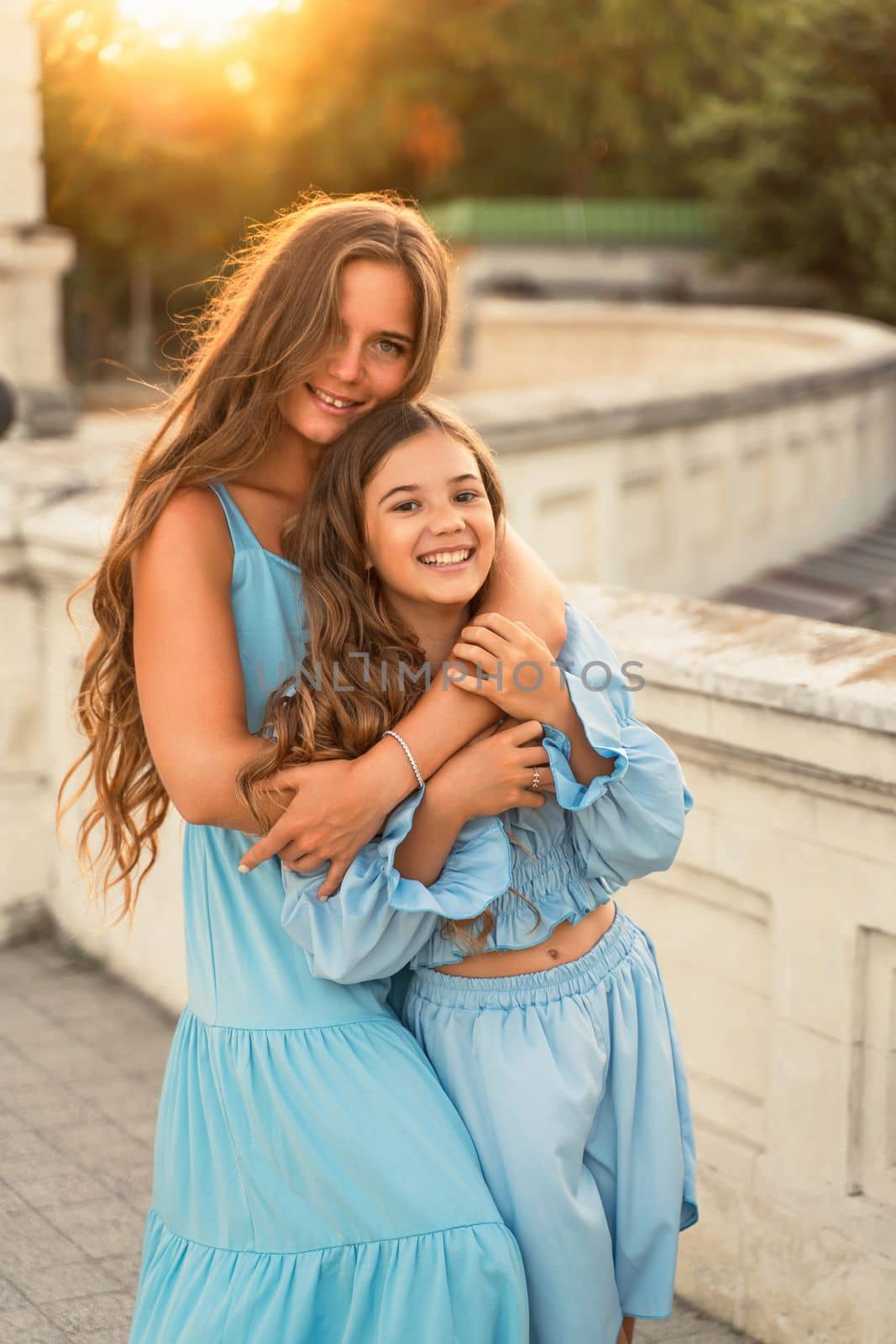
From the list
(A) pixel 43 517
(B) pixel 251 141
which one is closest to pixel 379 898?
(A) pixel 43 517

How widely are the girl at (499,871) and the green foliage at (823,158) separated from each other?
22580 millimetres

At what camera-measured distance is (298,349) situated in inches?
81.7

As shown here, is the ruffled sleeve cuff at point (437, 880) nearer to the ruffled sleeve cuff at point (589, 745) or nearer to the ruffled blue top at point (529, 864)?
the ruffled blue top at point (529, 864)

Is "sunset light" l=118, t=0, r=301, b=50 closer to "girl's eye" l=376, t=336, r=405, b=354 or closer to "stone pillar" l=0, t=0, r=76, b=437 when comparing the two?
A: "stone pillar" l=0, t=0, r=76, b=437

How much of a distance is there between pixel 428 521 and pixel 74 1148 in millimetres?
2075

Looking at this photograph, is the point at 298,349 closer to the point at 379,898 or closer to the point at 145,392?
the point at 379,898

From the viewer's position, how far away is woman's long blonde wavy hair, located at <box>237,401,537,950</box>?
1998 millimetres

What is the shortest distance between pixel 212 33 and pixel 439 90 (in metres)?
10.4

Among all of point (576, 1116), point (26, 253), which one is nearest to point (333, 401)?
point (576, 1116)

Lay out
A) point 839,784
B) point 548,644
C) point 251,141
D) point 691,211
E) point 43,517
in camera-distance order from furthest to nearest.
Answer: point 251,141, point 691,211, point 43,517, point 839,784, point 548,644

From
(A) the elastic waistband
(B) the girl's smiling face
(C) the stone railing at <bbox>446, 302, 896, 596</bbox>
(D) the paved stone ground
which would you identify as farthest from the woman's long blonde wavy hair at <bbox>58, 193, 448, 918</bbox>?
(C) the stone railing at <bbox>446, 302, 896, 596</bbox>

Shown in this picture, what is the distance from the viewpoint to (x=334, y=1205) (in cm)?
203

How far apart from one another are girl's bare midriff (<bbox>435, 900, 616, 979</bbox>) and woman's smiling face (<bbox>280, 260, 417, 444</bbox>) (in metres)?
0.72

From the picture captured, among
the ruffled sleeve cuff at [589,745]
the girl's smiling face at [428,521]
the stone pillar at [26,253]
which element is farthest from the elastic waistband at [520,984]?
the stone pillar at [26,253]
